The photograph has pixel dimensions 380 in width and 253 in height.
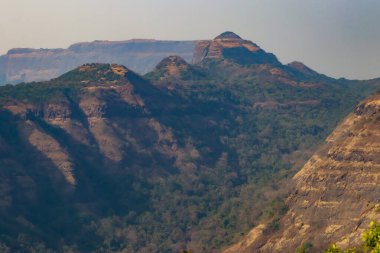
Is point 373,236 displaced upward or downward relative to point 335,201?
upward

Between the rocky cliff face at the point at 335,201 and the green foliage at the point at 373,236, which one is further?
the rocky cliff face at the point at 335,201

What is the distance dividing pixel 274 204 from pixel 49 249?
53046 millimetres

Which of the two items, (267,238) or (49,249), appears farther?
(49,249)

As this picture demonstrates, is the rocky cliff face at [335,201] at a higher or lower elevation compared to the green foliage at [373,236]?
lower

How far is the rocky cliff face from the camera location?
410 feet

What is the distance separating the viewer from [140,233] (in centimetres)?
18512

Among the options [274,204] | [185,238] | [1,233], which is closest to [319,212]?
[274,204]

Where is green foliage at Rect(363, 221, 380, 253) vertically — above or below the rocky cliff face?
above

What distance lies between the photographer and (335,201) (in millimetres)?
131875

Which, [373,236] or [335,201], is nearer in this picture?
[373,236]

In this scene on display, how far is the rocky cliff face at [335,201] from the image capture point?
12512 centimetres

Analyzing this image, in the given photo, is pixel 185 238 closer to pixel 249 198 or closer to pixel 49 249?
pixel 249 198

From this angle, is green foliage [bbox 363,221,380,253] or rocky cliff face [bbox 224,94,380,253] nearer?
green foliage [bbox 363,221,380,253]

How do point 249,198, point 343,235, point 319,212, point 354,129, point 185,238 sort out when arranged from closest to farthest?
1. point 343,235
2. point 319,212
3. point 354,129
4. point 185,238
5. point 249,198
